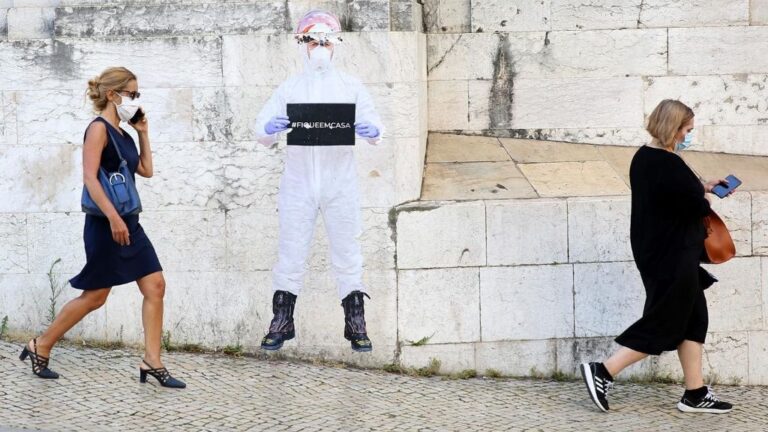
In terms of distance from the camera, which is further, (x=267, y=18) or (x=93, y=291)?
(x=267, y=18)

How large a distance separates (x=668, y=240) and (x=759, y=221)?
139 cm

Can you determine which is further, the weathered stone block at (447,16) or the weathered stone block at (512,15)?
the weathered stone block at (447,16)

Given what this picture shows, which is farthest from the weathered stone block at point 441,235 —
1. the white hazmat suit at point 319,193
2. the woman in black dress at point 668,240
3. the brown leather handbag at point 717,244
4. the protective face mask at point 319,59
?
the brown leather handbag at point 717,244

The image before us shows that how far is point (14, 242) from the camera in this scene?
25.0 ft

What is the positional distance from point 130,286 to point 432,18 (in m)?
2.98

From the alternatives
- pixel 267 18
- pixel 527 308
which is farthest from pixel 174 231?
pixel 527 308

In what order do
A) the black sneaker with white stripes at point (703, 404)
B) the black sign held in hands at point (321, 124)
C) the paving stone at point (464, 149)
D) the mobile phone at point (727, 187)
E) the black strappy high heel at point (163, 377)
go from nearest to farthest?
1. the mobile phone at point (727, 187)
2. the black strappy high heel at point (163, 377)
3. the black sneaker with white stripes at point (703, 404)
4. the black sign held in hands at point (321, 124)
5. the paving stone at point (464, 149)

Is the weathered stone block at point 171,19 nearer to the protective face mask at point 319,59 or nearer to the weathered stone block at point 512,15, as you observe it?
the protective face mask at point 319,59

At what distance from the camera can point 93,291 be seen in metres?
6.58

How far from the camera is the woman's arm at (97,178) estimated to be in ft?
20.7

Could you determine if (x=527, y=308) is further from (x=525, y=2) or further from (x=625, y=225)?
(x=525, y=2)

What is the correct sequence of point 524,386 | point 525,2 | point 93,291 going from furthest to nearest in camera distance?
point 525,2 < point 524,386 < point 93,291

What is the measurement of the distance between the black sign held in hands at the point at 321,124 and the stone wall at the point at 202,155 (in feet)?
0.53

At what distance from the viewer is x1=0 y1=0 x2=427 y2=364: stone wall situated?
24.5 ft
